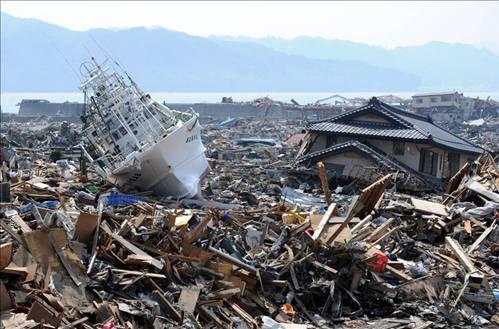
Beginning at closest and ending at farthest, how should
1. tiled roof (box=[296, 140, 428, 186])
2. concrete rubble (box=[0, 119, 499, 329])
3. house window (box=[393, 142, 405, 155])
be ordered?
concrete rubble (box=[0, 119, 499, 329]) < tiled roof (box=[296, 140, 428, 186]) < house window (box=[393, 142, 405, 155])

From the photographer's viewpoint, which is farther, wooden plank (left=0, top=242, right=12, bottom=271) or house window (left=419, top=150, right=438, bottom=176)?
house window (left=419, top=150, right=438, bottom=176)

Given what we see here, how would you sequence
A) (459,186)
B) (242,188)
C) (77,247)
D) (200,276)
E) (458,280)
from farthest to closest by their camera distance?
(242,188)
(459,186)
(458,280)
(200,276)
(77,247)

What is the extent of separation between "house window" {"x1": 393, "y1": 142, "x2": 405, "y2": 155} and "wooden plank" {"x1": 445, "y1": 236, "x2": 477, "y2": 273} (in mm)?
11198

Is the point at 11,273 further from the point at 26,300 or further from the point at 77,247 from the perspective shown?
the point at 77,247

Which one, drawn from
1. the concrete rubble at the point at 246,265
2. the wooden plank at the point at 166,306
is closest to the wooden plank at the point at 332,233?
the concrete rubble at the point at 246,265

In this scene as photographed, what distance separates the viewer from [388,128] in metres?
24.1

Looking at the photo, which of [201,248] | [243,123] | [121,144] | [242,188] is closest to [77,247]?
[201,248]

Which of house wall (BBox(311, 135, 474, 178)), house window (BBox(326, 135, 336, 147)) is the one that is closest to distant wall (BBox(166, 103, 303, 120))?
house window (BBox(326, 135, 336, 147))

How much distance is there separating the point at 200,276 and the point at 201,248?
0.59 m

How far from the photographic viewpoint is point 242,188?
65.7ft

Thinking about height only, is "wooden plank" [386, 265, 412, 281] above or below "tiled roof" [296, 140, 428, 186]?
below

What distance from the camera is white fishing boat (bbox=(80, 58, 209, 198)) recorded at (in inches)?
677

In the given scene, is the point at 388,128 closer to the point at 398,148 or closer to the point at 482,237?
the point at 398,148

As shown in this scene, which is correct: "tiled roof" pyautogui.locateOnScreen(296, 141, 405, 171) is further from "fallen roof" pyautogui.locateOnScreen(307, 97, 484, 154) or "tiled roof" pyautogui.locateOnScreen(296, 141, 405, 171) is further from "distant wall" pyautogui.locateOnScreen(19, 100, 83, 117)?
"distant wall" pyautogui.locateOnScreen(19, 100, 83, 117)
